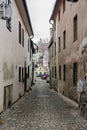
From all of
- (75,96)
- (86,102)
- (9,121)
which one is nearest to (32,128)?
(9,121)

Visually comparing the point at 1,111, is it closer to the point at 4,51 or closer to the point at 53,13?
the point at 4,51

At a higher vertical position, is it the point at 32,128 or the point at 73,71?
the point at 73,71

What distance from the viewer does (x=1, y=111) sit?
1195cm

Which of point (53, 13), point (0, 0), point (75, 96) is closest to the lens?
point (0, 0)

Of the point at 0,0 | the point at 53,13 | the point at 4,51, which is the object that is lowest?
the point at 4,51

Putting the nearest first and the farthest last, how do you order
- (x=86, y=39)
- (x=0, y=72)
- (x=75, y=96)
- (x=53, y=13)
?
(x=0, y=72), (x=86, y=39), (x=75, y=96), (x=53, y=13)

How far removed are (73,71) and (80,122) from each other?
297 inches

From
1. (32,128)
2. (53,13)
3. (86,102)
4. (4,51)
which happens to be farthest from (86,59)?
(53,13)

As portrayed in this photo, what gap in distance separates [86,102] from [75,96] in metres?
4.07

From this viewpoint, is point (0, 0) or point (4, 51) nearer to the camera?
point (0, 0)

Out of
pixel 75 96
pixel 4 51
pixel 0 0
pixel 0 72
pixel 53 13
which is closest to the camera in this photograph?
pixel 0 0

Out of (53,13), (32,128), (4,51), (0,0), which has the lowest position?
(32,128)

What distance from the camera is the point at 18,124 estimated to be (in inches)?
384

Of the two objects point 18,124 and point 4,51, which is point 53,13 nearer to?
point 4,51
